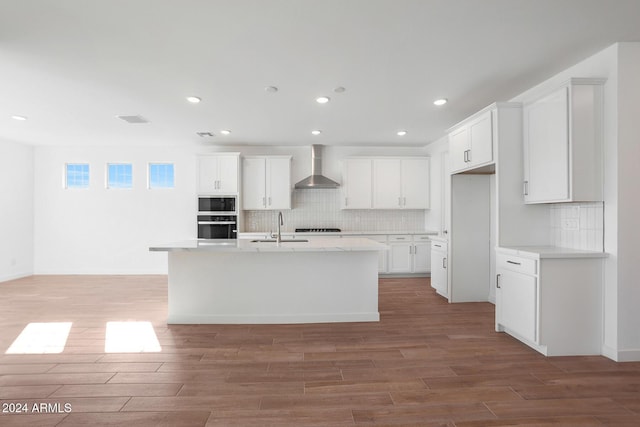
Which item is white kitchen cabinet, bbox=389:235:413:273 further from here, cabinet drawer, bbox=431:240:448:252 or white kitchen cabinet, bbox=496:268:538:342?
white kitchen cabinet, bbox=496:268:538:342

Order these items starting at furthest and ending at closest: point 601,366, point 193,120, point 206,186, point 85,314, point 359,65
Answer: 1. point 206,186
2. point 193,120
3. point 85,314
4. point 359,65
5. point 601,366

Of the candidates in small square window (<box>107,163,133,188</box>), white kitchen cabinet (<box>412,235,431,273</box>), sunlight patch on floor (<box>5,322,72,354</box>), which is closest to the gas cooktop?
white kitchen cabinet (<box>412,235,431,273</box>)

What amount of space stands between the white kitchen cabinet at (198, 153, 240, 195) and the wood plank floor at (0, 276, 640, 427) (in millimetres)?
2927

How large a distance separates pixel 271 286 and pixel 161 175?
4.48 m

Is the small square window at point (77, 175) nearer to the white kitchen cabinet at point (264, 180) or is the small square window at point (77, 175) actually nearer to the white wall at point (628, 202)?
the white kitchen cabinet at point (264, 180)

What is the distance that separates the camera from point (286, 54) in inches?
113

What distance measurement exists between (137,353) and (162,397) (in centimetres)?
90

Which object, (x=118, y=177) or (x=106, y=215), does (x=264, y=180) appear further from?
(x=106, y=215)

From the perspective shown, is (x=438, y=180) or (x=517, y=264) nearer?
(x=517, y=264)

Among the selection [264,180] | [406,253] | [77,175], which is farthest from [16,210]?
[406,253]

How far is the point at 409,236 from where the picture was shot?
6.24 meters

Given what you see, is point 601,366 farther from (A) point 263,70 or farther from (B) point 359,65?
(A) point 263,70

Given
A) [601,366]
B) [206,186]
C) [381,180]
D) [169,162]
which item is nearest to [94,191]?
[169,162]

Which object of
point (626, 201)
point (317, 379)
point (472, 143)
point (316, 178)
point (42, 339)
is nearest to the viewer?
point (317, 379)
